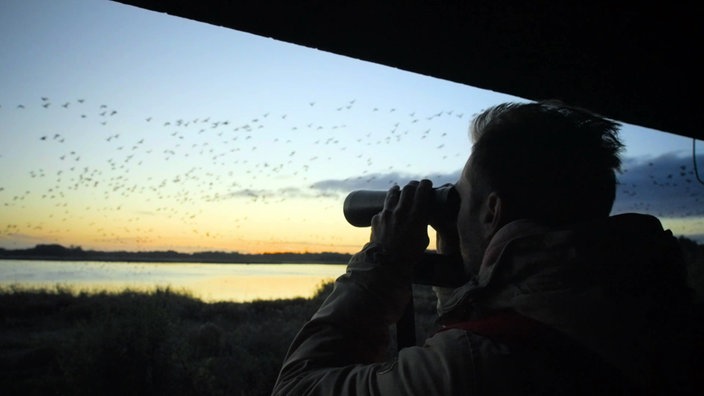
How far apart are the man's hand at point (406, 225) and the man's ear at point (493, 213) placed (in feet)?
0.31

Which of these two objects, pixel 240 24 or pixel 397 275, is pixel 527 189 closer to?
pixel 397 275

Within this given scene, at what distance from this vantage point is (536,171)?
636 millimetres

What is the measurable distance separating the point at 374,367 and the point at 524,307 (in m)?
0.19

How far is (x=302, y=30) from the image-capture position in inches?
47.0

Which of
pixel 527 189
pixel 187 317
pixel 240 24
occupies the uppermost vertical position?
pixel 240 24

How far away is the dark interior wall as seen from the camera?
3.72 ft

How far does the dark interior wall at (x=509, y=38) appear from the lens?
1135 mm

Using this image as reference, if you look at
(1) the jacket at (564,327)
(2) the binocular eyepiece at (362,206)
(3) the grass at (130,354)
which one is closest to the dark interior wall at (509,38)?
(2) the binocular eyepiece at (362,206)

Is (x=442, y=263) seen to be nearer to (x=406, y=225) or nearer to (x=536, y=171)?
(x=406, y=225)

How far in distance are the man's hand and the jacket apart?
0.38 feet

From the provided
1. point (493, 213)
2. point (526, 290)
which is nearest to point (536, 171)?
point (493, 213)

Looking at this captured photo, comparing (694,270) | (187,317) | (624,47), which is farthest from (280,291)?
(624,47)

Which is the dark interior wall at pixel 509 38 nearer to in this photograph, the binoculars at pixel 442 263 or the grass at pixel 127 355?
the binoculars at pixel 442 263

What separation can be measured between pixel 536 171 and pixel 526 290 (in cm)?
18
